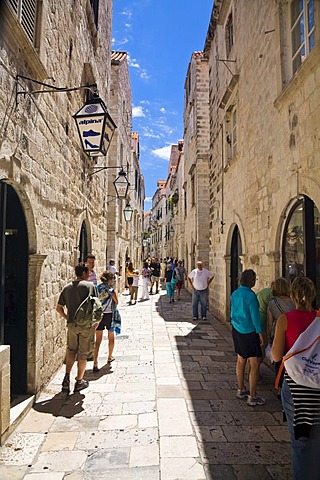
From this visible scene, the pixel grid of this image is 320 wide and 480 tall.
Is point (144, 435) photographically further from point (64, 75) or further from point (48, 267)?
point (64, 75)

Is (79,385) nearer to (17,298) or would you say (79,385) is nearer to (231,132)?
(17,298)

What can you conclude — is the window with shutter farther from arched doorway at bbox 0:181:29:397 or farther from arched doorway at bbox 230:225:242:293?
arched doorway at bbox 230:225:242:293

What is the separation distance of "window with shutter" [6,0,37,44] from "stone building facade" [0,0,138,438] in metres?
0.01

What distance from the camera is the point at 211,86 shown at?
35.6 ft

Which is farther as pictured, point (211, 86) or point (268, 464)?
point (211, 86)

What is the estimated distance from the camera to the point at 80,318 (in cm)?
408

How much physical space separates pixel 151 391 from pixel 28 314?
1.88m

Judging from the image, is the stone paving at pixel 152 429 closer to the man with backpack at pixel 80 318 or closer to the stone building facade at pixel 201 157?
the man with backpack at pixel 80 318

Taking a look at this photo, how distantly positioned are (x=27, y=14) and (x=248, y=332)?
15.0ft

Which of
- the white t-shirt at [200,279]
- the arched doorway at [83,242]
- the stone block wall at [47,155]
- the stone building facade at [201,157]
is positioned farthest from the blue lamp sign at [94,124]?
the stone building facade at [201,157]

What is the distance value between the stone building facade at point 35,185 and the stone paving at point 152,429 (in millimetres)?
442

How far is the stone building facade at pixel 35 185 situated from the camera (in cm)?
323

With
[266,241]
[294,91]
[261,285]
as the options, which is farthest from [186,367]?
[294,91]

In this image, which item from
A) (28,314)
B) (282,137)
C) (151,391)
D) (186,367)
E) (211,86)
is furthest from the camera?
(211,86)
